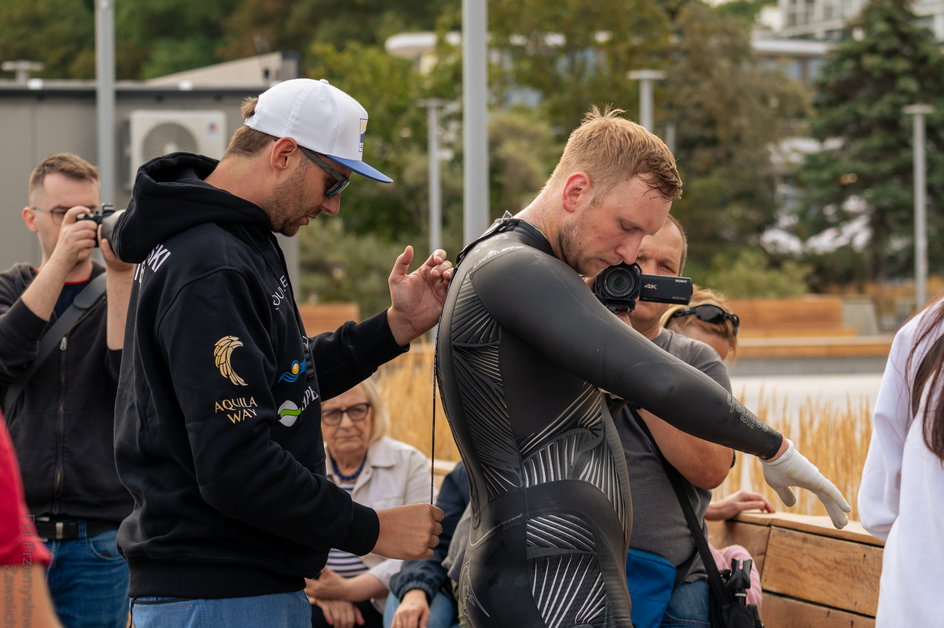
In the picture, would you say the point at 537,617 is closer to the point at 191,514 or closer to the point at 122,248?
the point at 191,514

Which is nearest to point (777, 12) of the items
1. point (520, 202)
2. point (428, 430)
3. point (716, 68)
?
point (716, 68)

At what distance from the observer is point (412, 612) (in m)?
4.55

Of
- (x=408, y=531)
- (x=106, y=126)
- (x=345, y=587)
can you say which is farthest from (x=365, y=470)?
(x=106, y=126)

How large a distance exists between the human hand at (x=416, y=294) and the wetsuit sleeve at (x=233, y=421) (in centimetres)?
66

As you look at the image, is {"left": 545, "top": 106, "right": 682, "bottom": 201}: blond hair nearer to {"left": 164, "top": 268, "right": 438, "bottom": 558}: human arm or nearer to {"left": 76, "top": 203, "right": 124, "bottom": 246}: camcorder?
{"left": 164, "top": 268, "right": 438, "bottom": 558}: human arm

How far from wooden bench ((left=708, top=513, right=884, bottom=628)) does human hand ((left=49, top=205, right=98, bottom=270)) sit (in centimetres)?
246

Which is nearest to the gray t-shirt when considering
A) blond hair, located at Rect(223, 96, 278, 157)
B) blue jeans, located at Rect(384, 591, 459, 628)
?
blue jeans, located at Rect(384, 591, 459, 628)

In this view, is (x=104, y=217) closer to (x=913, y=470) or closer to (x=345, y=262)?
(x=913, y=470)

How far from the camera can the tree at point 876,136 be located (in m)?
36.3

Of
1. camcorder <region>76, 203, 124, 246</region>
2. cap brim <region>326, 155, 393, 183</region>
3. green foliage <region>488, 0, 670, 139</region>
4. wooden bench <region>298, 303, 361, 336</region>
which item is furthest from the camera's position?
green foliage <region>488, 0, 670, 139</region>

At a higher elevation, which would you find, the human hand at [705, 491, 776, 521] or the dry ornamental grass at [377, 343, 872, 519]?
the human hand at [705, 491, 776, 521]

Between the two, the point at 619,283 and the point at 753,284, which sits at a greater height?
the point at 619,283

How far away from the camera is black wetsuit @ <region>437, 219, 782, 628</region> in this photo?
2.52 meters

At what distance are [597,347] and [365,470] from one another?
3.14 metres
